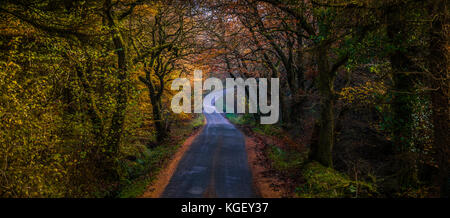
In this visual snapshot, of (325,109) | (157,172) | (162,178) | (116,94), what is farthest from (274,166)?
(116,94)

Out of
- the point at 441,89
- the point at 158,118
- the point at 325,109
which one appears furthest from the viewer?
the point at 158,118

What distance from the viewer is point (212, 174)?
11.1m

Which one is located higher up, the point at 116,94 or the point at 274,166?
the point at 116,94

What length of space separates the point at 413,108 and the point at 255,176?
6.45m

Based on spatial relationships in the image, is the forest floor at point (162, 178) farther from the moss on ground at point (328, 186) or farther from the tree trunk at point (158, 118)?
the moss on ground at point (328, 186)

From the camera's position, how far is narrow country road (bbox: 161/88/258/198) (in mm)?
8841

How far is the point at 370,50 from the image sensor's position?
7.70 metres

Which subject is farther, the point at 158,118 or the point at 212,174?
the point at 158,118

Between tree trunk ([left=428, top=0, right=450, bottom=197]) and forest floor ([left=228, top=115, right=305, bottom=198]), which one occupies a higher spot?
tree trunk ([left=428, top=0, right=450, bottom=197])

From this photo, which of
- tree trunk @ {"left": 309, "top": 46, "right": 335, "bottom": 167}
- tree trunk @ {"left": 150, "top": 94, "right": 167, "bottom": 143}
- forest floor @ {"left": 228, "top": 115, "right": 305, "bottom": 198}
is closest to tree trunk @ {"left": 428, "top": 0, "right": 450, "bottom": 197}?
tree trunk @ {"left": 309, "top": 46, "right": 335, "bottom": 167}

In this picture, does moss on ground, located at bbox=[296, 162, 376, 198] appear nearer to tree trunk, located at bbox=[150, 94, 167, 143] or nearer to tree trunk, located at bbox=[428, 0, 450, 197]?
tree trunk, located at bbox=[428, 0, 450, 197]

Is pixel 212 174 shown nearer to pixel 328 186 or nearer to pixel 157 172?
pixel 157 172

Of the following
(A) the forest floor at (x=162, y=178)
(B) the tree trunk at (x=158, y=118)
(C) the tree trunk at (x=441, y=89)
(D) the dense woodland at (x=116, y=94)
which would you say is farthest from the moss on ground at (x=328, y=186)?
(B) the tree trunk at (x=158, y=118)
